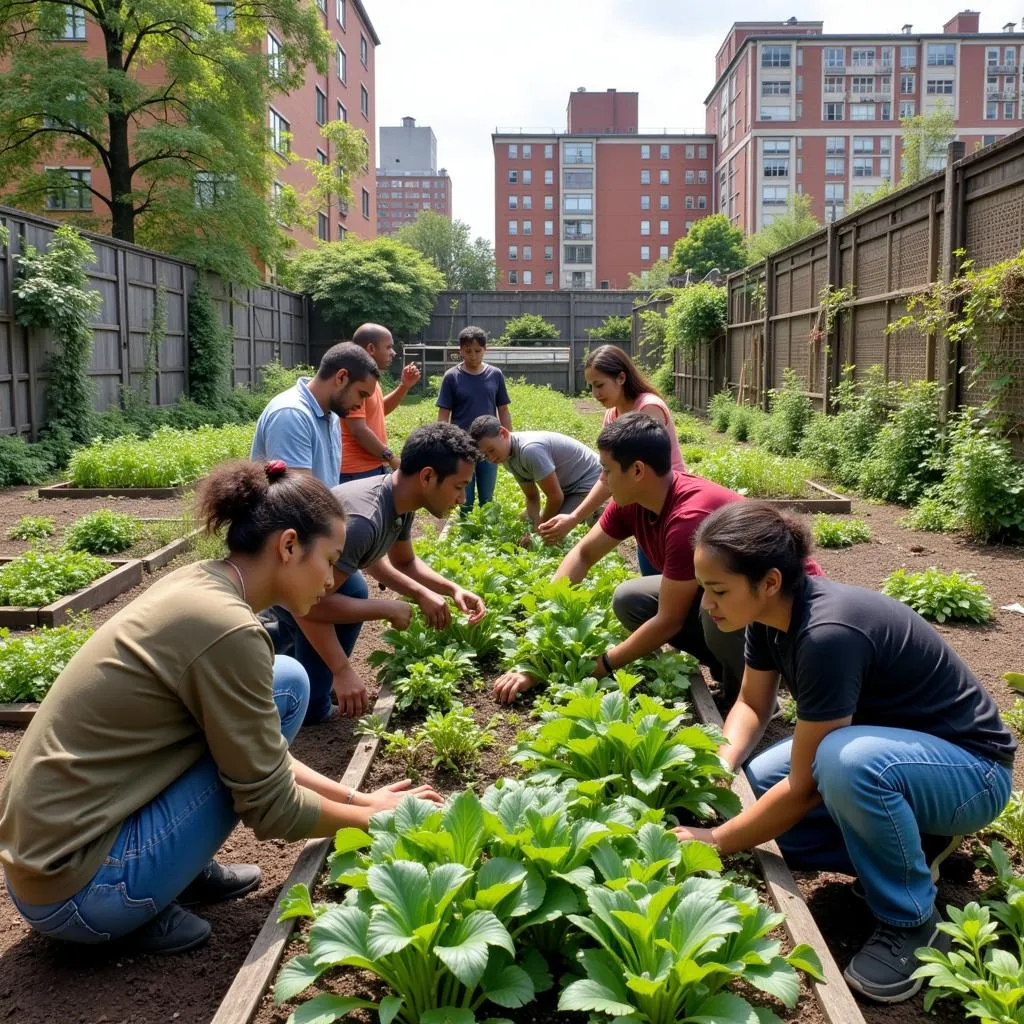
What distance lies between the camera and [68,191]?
24.6 metres

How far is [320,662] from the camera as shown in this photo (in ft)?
14.9

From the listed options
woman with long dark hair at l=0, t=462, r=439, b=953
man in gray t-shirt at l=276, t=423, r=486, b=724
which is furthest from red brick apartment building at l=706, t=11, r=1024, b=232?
woman with long dark hair at l=0, t=462, r=439, b=953

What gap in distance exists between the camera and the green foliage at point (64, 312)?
13.4 m

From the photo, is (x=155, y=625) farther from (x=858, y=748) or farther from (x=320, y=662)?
(x=320, y=662)

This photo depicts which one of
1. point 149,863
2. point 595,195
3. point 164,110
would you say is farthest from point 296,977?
point 595,195

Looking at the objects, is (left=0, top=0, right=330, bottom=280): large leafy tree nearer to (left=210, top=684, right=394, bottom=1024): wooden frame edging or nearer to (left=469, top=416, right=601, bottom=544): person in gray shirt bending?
(left=469, top=416, right=601, bottom=544): person in gray shirt bending

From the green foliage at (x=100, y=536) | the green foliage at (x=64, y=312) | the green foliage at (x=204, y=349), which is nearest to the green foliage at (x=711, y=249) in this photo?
the green foliage at (x=204, y=349)

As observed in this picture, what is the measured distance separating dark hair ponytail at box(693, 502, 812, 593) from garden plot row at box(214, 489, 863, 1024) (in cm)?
71

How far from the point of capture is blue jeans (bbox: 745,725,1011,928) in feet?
8.45

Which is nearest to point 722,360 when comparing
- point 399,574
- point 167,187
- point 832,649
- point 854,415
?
point 854,415

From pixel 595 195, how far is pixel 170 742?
9575 centimetres

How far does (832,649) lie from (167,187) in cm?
2332

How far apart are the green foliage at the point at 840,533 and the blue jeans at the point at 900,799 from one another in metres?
5.82

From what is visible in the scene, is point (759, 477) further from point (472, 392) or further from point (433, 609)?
point (433, 609)
